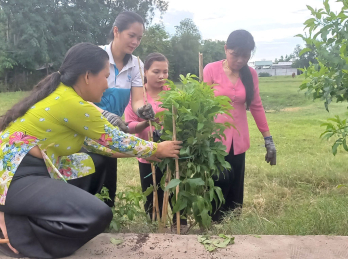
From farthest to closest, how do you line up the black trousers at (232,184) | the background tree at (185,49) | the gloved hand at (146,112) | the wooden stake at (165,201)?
1. the background tree at (185,49)
2. the black trousers at (232,184)
3. the gloved hand at (146,112)
4. the wooden stake at (165,201)

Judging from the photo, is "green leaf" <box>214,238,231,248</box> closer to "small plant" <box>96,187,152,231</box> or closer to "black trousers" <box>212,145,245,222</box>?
"small plant" <box>96,187,152,231</box>

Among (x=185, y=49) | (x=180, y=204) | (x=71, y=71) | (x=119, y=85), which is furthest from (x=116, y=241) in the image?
(x=185, y=49)

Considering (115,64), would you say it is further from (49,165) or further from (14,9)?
(14,9)

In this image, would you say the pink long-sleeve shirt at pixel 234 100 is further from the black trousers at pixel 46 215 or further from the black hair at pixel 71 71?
the black trousers at pixel 46 215

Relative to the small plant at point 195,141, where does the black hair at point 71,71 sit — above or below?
above

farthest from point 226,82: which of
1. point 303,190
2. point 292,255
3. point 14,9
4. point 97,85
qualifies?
point 14,9

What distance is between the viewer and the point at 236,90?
11.0ft

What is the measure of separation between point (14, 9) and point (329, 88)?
2571 centimetres

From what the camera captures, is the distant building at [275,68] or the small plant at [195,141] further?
the distant building at [275,68]

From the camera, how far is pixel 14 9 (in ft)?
80.4

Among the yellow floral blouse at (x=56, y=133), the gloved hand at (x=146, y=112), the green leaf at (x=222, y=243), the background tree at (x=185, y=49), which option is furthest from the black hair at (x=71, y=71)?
the background tree at (x=185, y=49)

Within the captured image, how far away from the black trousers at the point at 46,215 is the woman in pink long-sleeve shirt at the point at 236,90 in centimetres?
141

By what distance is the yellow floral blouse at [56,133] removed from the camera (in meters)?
2.26

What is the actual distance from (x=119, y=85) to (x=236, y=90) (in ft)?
3.43
